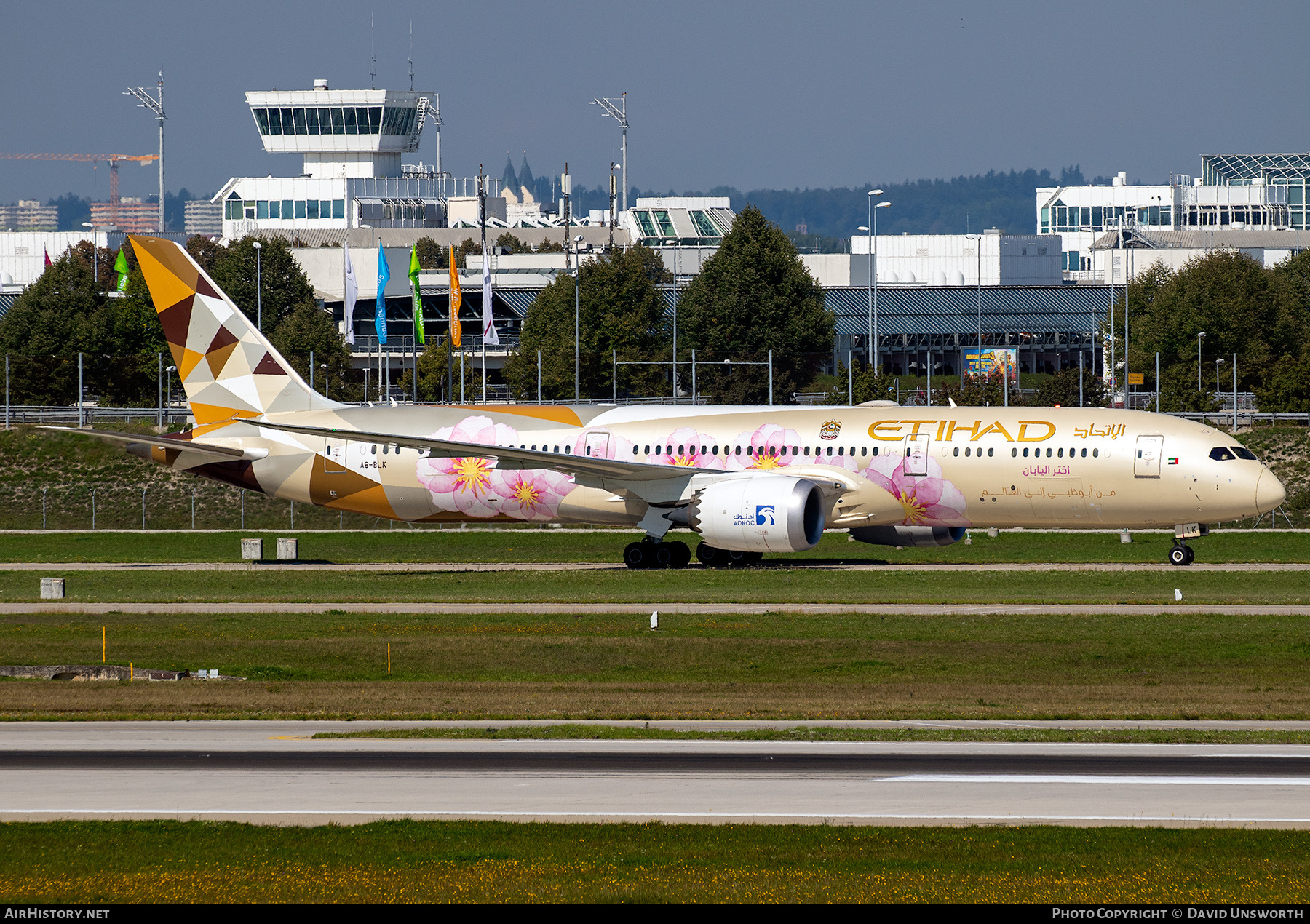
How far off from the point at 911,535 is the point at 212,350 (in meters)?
23.2

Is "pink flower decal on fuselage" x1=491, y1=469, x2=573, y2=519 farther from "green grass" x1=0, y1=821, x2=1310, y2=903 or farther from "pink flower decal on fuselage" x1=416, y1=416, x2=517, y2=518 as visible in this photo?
"green grass" x1=0, y1=821, x2=1310, y2=903

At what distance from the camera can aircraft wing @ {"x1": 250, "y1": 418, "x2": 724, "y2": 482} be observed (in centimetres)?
4469

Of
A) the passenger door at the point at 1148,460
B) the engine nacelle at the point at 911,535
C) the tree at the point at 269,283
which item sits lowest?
the engine nacelle at the point at 911,535

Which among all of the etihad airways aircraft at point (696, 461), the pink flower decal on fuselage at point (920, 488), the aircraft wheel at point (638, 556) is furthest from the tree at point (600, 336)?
the pink flower decal on fuselage at point (920, 488)

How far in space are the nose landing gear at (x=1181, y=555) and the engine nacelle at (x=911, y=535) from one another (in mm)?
6202

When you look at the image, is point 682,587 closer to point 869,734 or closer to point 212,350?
point 212,350

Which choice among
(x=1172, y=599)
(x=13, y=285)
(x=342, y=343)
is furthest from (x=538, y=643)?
(x=13, y=285)

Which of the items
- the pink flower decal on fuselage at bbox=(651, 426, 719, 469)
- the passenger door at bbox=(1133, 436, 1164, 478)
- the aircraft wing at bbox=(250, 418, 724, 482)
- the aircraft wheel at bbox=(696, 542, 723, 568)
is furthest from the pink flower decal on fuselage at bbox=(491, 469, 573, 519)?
the passenger door at bbox=(1133, 436, 1164, 478)

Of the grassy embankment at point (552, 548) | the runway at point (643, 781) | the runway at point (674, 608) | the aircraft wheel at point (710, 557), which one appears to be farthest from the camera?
the grassy embankment at point (552, 548)

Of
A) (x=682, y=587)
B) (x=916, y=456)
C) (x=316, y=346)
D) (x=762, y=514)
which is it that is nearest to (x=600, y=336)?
(x=316, y=346)

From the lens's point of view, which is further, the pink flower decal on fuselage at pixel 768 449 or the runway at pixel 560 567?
the pink flower decal on fuselage at pixel 768 449

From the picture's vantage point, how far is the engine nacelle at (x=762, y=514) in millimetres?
42719

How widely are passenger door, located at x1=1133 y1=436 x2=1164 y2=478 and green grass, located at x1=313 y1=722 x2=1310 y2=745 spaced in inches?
850

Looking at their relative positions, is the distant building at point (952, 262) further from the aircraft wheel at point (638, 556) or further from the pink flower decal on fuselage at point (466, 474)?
the aircraft wheel at point (638, 556)
